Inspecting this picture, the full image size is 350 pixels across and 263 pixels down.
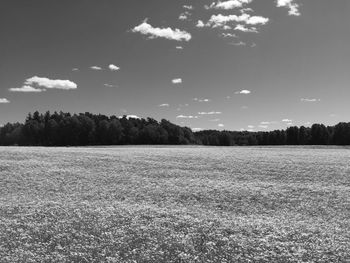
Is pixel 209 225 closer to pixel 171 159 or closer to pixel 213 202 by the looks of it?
pixel 213 202

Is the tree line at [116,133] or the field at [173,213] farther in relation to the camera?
the tree line at [116,133]

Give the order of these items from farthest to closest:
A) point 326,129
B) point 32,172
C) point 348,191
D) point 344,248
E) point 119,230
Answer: point 326,129, point 32,172, point 348,191, point 119,230, point 344,248

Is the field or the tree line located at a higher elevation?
the tree line

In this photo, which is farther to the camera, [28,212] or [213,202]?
[213,202]

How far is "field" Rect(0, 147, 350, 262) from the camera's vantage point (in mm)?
15562

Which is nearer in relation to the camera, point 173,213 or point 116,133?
point 173,213

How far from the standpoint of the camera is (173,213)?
21031 millimetres

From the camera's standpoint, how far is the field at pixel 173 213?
15562mm

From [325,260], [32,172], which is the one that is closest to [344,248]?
[325,260]

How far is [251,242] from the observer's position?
16484 millimetres

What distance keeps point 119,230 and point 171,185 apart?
11.5m

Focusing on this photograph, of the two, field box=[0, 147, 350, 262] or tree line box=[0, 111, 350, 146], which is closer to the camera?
field box=[0, 147, 350, 262]

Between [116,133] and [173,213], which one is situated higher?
[116,133]

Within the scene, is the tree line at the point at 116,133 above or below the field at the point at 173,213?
above
